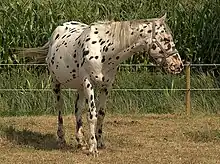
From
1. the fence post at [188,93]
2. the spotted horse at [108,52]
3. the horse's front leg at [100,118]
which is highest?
the spotted horse at [108,52]

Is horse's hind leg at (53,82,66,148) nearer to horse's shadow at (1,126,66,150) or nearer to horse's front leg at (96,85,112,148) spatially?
horse's shadow at (1,126,66,150)

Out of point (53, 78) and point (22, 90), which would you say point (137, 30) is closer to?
point (53, 78)

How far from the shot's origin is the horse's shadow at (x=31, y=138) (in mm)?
9648

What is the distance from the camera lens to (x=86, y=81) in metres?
8.74

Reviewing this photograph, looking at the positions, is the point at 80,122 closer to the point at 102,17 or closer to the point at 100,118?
the point at 100,118

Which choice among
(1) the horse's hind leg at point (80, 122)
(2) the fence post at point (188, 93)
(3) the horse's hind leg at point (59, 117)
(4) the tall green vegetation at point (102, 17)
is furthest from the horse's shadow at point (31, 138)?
(4) the tall green vegetation at point (102, 17)

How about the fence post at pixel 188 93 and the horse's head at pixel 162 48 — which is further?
the fence post at pixel 188 93

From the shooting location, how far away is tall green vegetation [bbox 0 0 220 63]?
48.1 ft

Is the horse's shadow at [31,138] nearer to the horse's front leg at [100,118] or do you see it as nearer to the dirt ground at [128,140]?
the dirt ground at [128,140]

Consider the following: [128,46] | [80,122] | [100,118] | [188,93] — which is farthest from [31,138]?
[188,93]

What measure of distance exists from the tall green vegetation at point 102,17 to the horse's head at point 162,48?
613 cm

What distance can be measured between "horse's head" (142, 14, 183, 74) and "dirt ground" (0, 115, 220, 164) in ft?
4.10

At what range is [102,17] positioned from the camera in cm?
1564

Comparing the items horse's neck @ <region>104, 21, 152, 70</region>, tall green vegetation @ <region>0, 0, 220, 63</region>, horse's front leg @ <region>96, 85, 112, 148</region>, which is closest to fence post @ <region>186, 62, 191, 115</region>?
tall green vegetation @ <region>0, 0, 220, 63</region>
